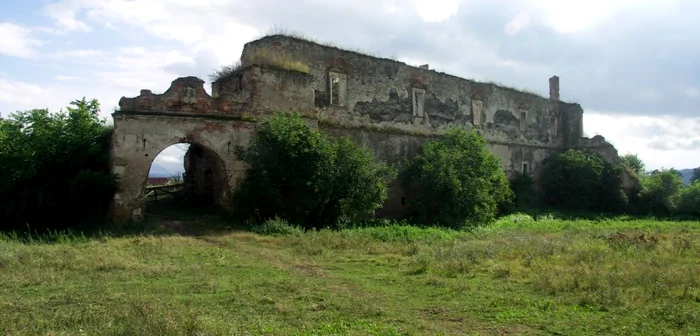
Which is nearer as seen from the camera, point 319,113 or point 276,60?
point 276,60

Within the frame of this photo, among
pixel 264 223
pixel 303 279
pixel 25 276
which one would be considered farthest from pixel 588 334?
pixel 264 223

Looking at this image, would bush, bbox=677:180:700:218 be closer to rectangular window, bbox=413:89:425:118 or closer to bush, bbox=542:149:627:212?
bush, bbox=542:149:627:212

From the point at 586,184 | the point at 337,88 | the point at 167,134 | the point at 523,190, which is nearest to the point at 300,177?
the point at 167,134

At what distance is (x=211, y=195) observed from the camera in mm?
17953

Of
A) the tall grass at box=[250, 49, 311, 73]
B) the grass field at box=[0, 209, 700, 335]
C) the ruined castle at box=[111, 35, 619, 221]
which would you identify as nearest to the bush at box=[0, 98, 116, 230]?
the ruined castle at box=[111, 35, 619, 221]

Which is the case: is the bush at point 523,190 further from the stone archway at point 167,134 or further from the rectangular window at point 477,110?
the stone archway at point 167,134

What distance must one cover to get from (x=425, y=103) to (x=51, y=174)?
13471 millimetres

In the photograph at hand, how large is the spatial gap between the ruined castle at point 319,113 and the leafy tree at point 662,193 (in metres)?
2.21

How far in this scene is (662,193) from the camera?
25562 millimetres

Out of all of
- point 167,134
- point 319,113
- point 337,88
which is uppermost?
point 337,88

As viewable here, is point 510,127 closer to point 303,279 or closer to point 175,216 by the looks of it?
point 175,216

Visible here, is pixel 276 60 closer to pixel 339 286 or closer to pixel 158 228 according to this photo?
pixel 158 228

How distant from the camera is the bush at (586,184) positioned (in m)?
25.4

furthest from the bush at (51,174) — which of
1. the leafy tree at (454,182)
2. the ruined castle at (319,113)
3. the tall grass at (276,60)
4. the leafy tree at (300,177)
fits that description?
the leafy tree at (454,182)
